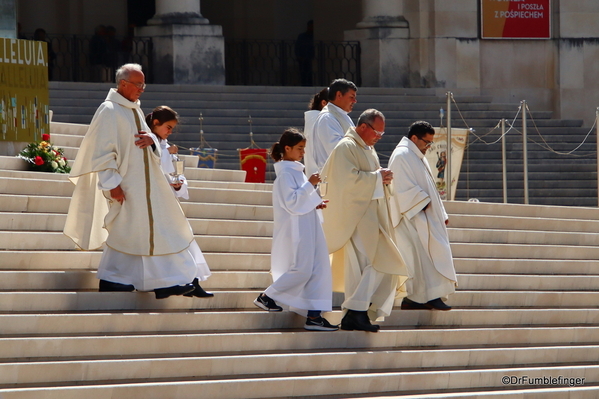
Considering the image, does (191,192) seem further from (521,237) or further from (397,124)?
(397,124)

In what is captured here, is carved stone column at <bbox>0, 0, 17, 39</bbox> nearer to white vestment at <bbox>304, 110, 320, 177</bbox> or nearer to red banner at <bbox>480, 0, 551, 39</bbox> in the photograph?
white vestment at <bbox>304, 110, 320, 177</bbox>

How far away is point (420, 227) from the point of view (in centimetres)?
974

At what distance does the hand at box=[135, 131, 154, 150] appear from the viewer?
8569 mm

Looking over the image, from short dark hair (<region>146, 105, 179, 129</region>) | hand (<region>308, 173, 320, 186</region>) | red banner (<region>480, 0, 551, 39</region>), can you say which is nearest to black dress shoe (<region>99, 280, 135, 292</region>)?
short dark hair (<region>146, 105, 179, 129</region>)

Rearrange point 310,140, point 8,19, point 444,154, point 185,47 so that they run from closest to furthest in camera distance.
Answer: point 310,140, point 8,19, point 444,154, point 185,47

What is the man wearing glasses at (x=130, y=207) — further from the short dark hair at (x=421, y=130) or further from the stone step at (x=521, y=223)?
the stone step at (x=521, y=223)

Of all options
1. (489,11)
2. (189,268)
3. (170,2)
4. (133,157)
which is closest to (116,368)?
(189,268)

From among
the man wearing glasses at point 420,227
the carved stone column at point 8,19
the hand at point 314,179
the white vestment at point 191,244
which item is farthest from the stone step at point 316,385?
the carved stone column at point 8,19

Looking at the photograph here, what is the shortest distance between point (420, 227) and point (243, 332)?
202 centimetres

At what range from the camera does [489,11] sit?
22.7 metres

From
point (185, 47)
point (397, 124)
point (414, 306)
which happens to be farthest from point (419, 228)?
point (185, 47)

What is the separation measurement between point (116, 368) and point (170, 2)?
1387 cm

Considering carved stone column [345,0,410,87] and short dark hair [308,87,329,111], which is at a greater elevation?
carved stone column [345,0,410,87]

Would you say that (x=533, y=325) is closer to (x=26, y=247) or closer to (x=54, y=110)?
(x=26, y=247)
